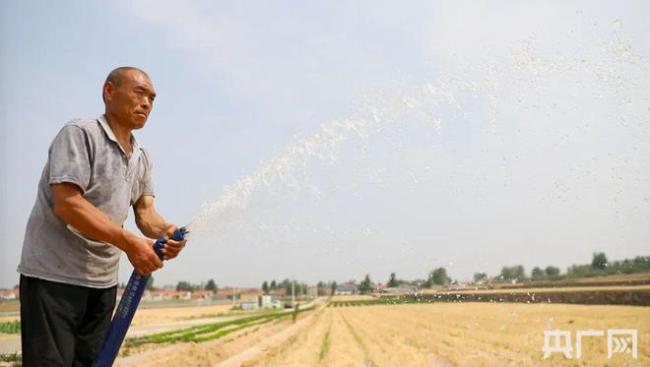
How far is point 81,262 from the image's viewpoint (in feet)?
7.11

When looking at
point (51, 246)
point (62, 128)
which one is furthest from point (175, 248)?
point (62, 128)

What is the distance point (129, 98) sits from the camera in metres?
2.31

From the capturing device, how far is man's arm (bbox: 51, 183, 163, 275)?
2.02 m

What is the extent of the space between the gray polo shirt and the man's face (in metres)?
0.10

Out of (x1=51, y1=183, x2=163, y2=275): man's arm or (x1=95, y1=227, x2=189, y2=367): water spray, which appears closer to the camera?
(x1=51, y1=183, x2=163, y2=275): man's arm

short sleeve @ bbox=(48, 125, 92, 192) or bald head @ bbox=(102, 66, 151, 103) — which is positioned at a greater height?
bald head @ bbox=(102, 66, 151, 103)

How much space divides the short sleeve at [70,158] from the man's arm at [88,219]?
0.09 feet

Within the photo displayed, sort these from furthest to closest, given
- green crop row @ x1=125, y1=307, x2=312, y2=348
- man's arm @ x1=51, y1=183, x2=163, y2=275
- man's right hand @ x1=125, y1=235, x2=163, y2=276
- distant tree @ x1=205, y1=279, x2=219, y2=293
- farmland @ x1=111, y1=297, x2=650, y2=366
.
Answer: distant tree @ x1=205, y1=279, x2=219, y2=293 → green crop row @ x1=125, y1=307, x2=312, y2=348 → farmland @ x1=111, y1=297, x2=650, y2=366 → man's right hand @ x1=125, y1=235, x2=163, y2=276 → man's arm @ x1=51, y1=183, x2=163, y2=275

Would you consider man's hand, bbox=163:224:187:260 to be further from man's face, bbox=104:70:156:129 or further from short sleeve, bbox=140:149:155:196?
man's face, bbox=104:70:156:129

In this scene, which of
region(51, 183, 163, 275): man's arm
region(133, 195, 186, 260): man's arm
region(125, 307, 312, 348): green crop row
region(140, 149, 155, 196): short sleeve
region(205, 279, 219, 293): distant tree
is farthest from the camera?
region(205, 279, 219, 293): distant tree

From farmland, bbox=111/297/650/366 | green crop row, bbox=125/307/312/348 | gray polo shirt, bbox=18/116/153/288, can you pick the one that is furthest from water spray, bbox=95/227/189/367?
green crop row, bbox=125/307/312/348

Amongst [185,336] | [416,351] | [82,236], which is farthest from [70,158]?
[185,336]

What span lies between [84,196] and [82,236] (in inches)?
5.7

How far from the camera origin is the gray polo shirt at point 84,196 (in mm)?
2070
